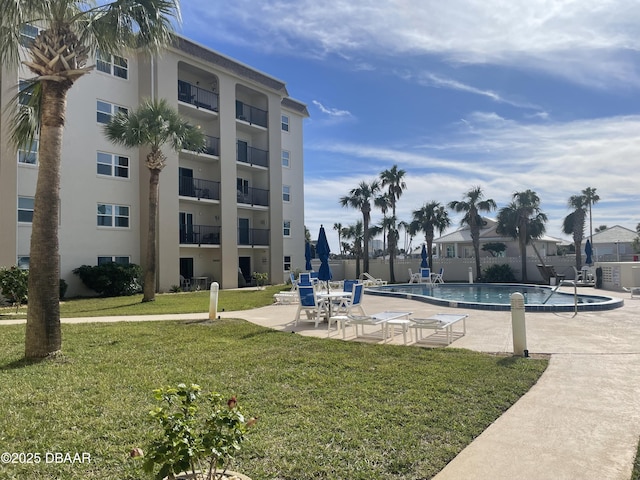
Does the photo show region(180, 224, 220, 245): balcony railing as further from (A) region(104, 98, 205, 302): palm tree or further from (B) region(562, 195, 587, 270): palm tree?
(B) region(562, 195, 587, 270): palm tree

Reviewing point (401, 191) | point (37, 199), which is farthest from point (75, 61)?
point (401, 191)

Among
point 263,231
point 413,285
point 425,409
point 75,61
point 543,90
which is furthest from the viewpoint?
point 263,231

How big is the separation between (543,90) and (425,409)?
651 inches

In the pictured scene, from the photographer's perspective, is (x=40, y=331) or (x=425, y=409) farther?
(x=40, y=331)

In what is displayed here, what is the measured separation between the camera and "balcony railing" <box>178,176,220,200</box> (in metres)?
26.9

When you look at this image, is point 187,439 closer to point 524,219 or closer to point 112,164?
point 112,164

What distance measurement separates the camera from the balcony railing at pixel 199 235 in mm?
26841

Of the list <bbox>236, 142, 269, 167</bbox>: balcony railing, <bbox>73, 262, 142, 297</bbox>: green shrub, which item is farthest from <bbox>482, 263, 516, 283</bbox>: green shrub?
<bbox>73, 262, 142, 297</bbox>: green shrub

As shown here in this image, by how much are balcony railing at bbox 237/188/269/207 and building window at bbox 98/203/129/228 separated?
25.9 feet

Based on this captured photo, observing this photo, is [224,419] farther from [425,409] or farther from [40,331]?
[40,331]

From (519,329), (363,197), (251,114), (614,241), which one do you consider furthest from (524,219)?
(519,329)

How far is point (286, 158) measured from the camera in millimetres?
35969

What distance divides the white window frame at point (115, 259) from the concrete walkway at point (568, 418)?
1827cm

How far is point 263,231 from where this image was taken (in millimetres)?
31688
